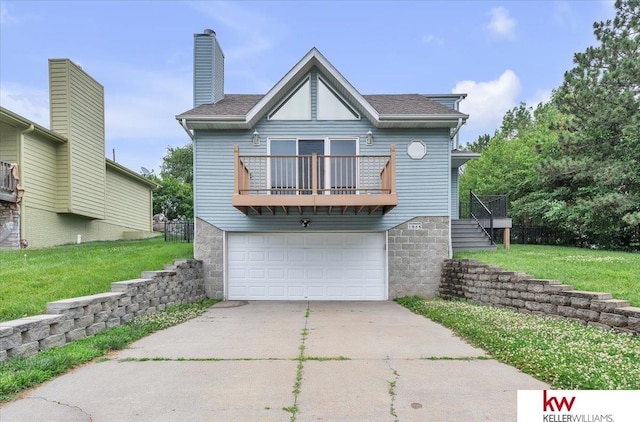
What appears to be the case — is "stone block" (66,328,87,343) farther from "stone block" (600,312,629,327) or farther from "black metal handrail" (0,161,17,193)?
"black metal handrail" (0,161,17,193)

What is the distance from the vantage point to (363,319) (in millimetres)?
7289

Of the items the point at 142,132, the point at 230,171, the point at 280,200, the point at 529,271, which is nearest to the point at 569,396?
the point at 529,271

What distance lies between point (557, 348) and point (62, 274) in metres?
8.27

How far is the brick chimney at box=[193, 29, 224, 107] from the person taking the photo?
1119 centimetres

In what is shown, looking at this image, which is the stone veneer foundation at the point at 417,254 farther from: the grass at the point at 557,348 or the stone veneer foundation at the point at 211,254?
the stone veneer foundation at the point at 211,254

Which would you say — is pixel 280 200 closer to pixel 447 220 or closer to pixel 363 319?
pixel 363 319

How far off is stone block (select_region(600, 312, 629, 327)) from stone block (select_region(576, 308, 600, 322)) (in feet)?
0.28

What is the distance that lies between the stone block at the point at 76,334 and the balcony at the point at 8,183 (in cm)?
892

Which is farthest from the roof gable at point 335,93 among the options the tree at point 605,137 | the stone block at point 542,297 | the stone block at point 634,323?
the tree at point 605,137

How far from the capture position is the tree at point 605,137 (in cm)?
1256

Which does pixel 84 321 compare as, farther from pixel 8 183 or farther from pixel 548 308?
pixel 8 183

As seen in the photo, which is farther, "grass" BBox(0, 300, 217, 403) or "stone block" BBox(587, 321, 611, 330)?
"stone block" BBox(587, 321, 611, 330)

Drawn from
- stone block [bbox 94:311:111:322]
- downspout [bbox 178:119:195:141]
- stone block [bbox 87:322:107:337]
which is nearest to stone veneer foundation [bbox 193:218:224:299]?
downspout [bbox 178:119:195:141]

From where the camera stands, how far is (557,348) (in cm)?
431
